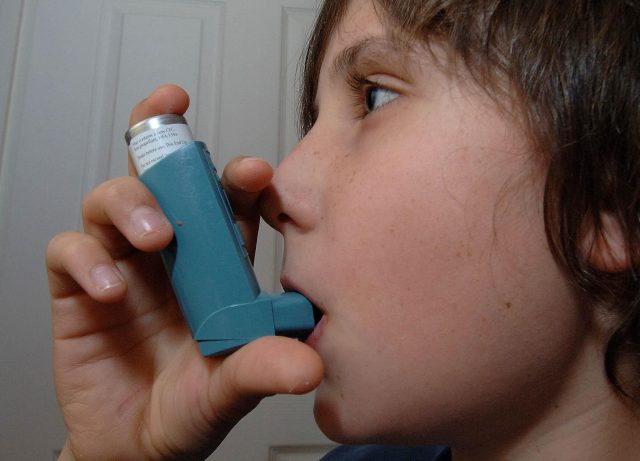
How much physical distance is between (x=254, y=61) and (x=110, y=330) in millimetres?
982

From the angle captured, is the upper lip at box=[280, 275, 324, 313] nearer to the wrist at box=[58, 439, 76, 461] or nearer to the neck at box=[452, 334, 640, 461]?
the neck at box=[452, 334, 640, 461]

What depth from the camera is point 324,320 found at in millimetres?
463

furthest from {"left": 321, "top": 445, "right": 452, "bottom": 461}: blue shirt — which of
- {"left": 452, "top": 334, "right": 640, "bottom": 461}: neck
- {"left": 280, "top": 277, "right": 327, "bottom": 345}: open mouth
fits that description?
{"left": 280, "top": 277, "right": 327, "bottom": 345}: open mouth

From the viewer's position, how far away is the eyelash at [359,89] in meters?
0.49

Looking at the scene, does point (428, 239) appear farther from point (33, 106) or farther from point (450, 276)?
point (33, 106)

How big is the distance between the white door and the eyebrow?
0.82 metres

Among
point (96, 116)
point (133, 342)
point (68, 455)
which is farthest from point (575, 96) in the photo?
point (96, 116)

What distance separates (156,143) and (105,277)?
14 cm

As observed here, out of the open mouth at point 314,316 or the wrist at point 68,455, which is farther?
the wrist at point 68,455

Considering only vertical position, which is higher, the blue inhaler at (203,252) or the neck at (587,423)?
the blue inhaler at (203,252)

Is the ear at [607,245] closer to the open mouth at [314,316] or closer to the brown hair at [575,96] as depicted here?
the brown hair at [575,96]

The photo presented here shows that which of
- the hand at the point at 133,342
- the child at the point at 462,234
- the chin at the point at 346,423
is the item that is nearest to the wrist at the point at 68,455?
the hand at the point at 133,342

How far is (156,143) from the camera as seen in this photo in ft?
1.42

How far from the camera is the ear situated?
42 cm
